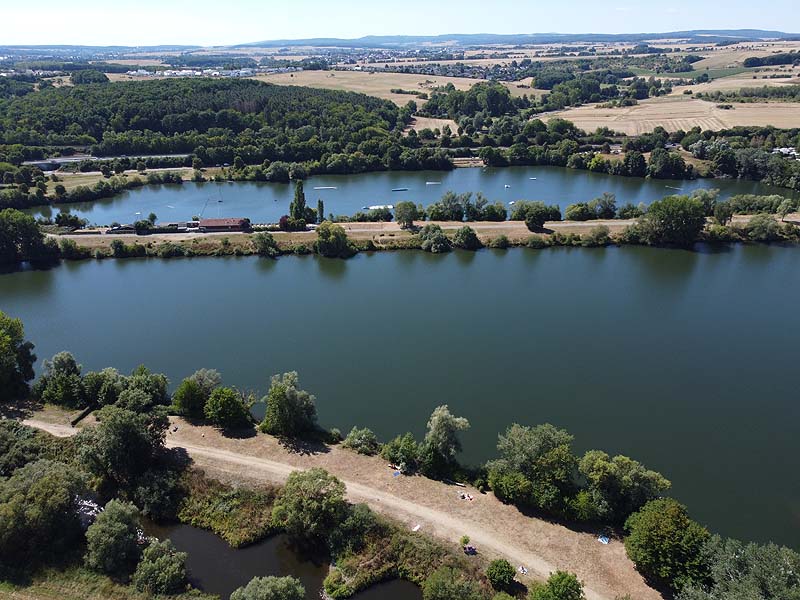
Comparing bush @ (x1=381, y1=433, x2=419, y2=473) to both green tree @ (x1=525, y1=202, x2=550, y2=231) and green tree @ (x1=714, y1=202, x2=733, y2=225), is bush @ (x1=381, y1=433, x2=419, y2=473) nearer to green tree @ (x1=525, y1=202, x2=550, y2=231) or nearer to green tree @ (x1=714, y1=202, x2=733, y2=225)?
green tree @ (x1=525, y1=202, x2=550, y2=231)

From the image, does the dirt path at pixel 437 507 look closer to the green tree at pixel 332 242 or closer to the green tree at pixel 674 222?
the green tree at pixel 332 242

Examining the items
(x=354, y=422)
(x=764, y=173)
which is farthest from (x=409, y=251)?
(x=764, y=173)

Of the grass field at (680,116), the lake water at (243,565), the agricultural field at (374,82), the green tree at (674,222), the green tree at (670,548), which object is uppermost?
the agricultural field at (374,82)

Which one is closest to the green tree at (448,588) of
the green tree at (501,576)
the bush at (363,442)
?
the green tree at (501,576)

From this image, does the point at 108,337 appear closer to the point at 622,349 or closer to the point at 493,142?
the point at 622,349

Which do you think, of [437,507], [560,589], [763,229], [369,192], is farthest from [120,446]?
[763,229]

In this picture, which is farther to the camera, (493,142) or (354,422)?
(493,142)

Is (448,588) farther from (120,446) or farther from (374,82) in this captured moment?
(374,82)
